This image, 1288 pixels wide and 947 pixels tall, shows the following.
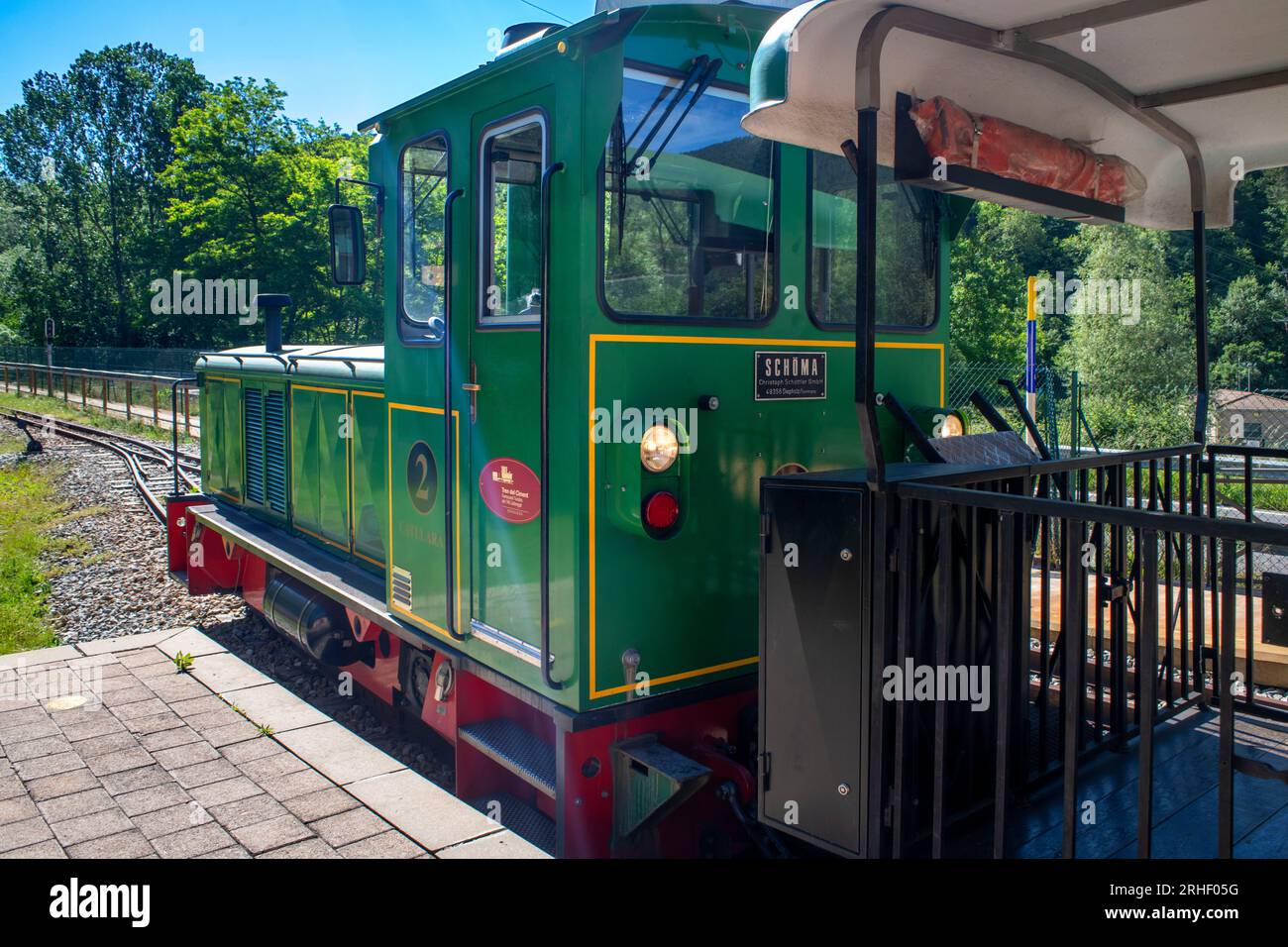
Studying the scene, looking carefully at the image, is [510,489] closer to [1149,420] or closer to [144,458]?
[144,458]

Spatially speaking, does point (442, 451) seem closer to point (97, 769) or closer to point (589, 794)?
point (589, 794)

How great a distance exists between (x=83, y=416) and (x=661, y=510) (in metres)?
25.5

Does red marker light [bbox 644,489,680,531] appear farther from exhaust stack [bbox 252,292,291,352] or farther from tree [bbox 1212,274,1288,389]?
tree [bbox 1212,274,1288,389]

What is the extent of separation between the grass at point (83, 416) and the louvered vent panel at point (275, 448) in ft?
36.6

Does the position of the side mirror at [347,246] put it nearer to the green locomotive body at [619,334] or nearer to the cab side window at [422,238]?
the green locomotive body at [619,334]

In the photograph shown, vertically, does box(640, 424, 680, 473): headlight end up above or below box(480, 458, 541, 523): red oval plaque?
above

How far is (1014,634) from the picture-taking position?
355 centimetres

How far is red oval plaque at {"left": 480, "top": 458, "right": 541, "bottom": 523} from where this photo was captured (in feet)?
12.9

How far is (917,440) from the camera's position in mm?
3844

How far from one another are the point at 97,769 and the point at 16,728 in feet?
2.88

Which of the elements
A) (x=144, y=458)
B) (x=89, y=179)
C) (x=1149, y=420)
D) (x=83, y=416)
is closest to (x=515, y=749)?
(x=144, y=458)

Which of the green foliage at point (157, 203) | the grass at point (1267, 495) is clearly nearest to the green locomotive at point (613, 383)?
the grass at point (1267, 495)

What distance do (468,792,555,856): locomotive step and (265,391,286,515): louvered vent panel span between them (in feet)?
12.6

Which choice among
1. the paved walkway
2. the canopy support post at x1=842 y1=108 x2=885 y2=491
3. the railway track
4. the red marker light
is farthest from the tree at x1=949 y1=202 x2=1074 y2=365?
the canopy support post at x1=842 y1=108 x2=885 y2=491
